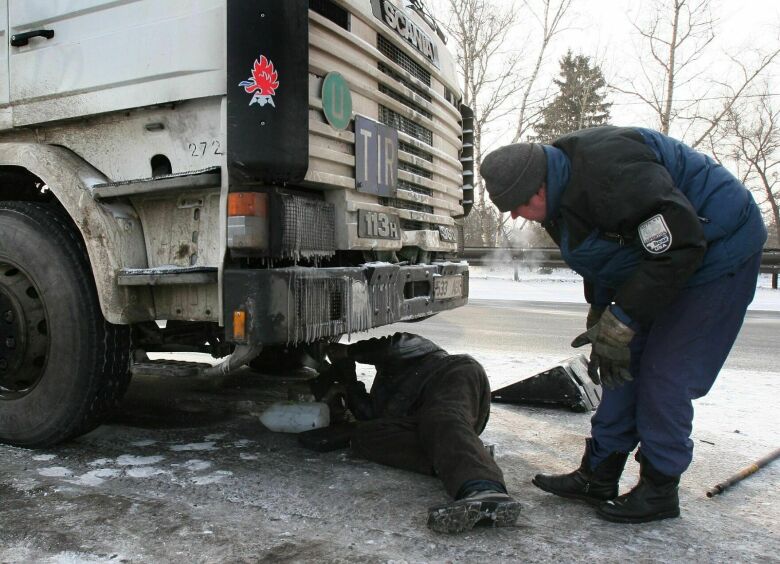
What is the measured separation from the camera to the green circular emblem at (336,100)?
9.73ft

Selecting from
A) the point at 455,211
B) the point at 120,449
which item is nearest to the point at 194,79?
the point at 120,449

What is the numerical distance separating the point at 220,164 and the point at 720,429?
2.90m

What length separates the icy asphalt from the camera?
206cm

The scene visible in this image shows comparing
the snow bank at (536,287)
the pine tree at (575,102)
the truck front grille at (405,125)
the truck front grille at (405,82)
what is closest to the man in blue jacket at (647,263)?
the truck front grille at (405,125)

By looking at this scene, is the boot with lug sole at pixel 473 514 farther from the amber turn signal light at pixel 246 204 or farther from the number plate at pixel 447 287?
the number plate at pixel 447 287

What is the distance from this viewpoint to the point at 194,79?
2656 millimetres

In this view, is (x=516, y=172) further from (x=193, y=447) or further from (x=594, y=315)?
(x=193, y=447)

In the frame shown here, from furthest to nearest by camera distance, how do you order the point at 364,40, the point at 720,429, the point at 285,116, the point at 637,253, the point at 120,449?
the point at 720,429 → the point at 364,40 → the point at 120,449 → the point at 285,116 → the point at 637,253

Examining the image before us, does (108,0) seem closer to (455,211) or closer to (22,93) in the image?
(22,93)

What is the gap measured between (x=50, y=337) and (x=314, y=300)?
3.93ft

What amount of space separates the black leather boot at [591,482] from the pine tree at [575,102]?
75.3 feet

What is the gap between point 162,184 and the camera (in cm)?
271

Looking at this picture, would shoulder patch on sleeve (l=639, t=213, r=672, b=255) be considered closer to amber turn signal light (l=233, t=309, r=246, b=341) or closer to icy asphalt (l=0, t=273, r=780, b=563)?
icy asphalt (l=0, t=273, r=780, b=563)

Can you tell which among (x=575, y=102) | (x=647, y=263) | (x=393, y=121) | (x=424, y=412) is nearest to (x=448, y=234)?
(x=393, y=121)
